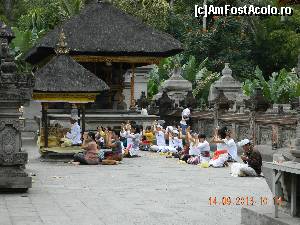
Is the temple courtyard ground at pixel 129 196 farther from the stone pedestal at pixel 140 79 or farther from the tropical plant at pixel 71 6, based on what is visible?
the tropical plant at pixel 71 6

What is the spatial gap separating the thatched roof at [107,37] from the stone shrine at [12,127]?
19.5 metres

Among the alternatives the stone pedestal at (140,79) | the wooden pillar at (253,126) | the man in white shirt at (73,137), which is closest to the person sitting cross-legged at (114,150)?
the man in white shirt at (73,137)

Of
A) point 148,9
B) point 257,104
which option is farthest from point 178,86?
point 257,104

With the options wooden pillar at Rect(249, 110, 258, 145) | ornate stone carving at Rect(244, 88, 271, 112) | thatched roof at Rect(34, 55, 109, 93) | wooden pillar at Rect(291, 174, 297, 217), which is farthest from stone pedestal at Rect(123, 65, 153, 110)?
wooden pillar at Rect(291, 174, 297, 217)

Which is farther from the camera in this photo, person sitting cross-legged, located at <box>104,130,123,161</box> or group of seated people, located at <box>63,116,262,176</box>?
person sitting cross-legged, located at <box>104,130,123,161</box>

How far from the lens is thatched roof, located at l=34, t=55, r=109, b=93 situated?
2619 cm

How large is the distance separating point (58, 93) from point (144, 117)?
8953 millimetres

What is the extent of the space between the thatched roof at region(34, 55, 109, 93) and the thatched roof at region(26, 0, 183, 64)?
27.5 ft

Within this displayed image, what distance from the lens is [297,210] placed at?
10.8m

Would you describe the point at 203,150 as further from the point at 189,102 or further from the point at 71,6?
the point at 71,6

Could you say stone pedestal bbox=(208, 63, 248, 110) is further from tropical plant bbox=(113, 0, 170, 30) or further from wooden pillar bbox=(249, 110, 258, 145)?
wooden pillar bbox=(249, 110, 258, 145)

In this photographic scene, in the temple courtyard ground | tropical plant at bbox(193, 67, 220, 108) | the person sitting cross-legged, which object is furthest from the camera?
tropical plant at bbox(193, 67, 220, 108)

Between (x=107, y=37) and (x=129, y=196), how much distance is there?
73.4ft

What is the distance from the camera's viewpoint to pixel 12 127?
54.1 ft
